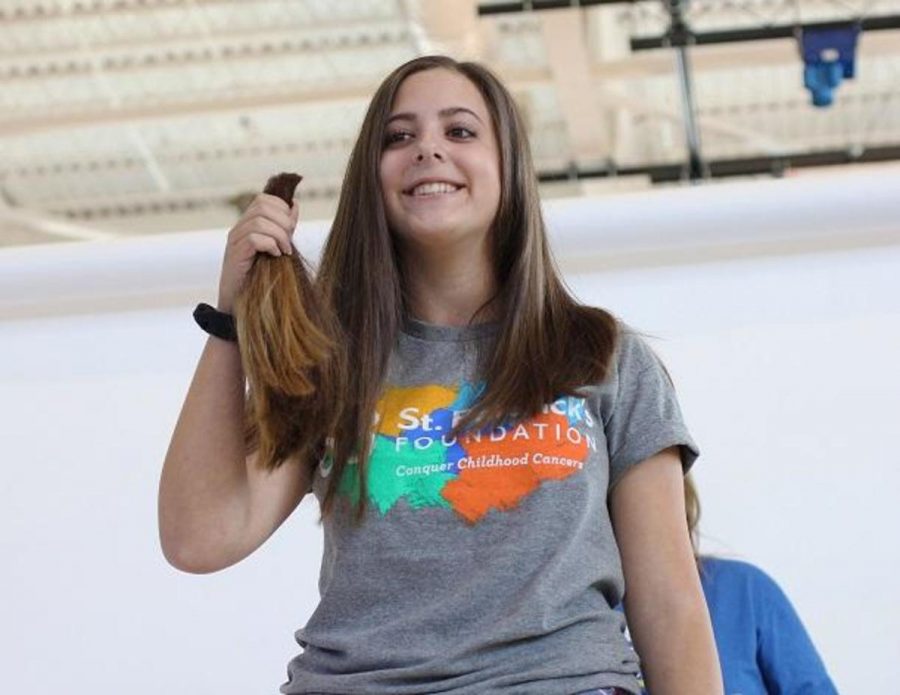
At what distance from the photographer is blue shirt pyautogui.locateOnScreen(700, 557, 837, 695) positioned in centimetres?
174

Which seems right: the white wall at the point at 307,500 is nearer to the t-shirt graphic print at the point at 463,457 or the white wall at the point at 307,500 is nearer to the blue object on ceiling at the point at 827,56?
the t-shirt graphic print at the point at 463,457

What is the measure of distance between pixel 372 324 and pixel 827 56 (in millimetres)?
4574

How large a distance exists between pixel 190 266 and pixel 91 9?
6691 mm

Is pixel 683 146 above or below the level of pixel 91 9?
below

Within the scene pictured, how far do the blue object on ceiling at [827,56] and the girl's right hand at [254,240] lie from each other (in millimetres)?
4554

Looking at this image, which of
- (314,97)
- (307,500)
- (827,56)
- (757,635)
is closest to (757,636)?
(757,635)

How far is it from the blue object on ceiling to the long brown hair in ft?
14.4

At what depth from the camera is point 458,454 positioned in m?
1.18

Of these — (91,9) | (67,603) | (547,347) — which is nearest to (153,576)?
(67,603)

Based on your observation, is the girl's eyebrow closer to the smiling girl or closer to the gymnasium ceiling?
the smiling girl

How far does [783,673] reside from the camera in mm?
1735

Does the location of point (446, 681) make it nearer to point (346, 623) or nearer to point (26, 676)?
point (346, 623)

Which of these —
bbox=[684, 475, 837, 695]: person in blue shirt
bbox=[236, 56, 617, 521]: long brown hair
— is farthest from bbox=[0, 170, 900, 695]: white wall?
bbox=[236, 56, 617, 521]: long brown hair

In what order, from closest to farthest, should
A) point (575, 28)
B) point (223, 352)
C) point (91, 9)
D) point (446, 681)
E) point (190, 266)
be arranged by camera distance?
1. point (446, 681)
2. point (223, 352)
3. point (190, 266)
4. point (575, 28)
5. point (91, 9)
